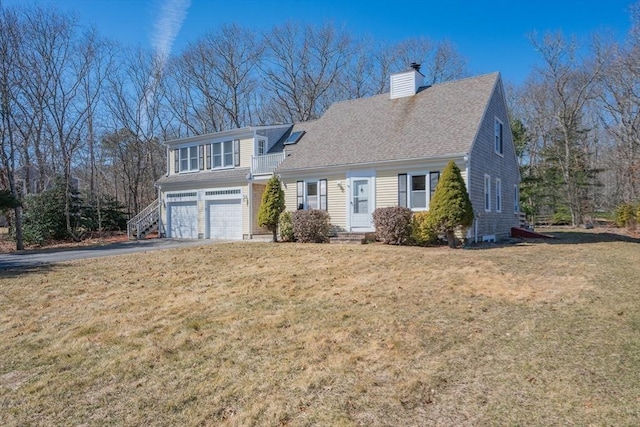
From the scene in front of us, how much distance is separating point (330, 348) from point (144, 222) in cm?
2194

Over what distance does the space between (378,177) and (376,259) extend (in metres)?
6.28

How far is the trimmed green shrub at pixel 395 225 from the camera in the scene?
14.3 metres

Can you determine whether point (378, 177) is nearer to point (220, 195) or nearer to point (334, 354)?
point (220, 195)

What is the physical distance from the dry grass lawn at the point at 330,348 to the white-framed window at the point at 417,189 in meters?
6.12

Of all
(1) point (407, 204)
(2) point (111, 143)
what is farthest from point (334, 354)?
(2) point (111, 143)

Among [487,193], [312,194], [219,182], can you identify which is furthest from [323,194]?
[487,193]

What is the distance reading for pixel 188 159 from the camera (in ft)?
77.5

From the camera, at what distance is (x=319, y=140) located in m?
19.4

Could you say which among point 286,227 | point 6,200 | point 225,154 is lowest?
point 286,227

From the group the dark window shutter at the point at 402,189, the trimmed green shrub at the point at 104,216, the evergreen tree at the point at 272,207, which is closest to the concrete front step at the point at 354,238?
the dark window shutter at the point at 402,189

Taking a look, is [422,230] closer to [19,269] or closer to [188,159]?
[19,269]

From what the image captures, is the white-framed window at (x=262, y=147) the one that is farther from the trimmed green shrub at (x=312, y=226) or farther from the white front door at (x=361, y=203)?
the white front door at (x=361, y=203)

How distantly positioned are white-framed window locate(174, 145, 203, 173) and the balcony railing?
14.3 ft

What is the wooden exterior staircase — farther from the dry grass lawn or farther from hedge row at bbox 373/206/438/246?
the dry grass lawn
